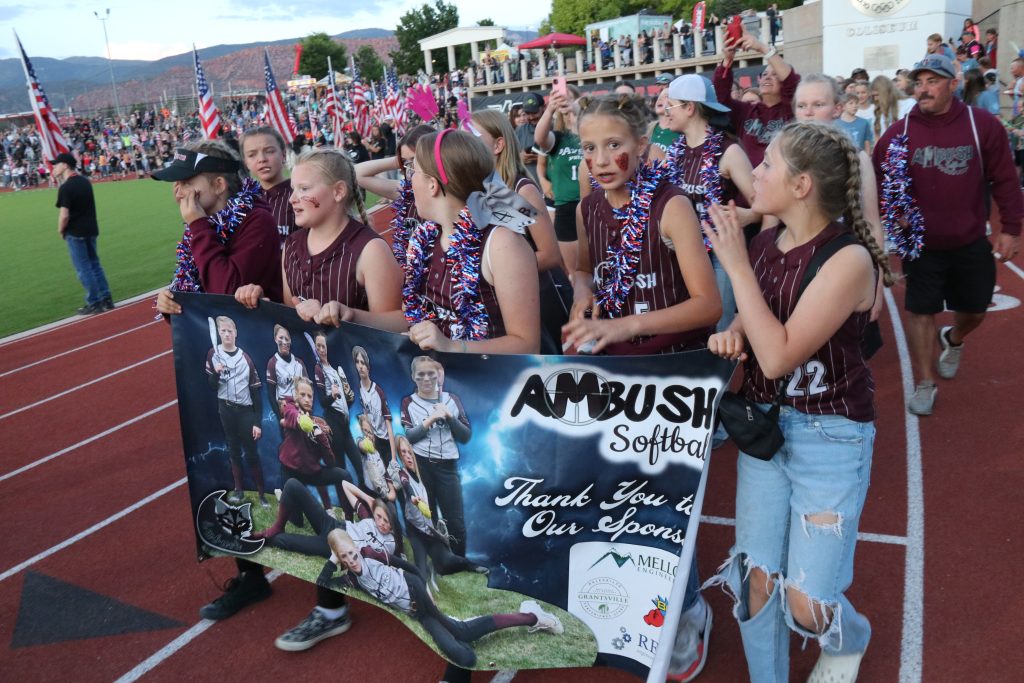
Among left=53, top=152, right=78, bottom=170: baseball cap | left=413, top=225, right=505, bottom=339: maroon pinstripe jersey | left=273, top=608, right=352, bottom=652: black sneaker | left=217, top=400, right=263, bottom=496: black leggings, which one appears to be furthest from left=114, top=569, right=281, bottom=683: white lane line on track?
left=53, top=152, right=78, bottom=170: baseball cap

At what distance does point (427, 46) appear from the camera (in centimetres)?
8369

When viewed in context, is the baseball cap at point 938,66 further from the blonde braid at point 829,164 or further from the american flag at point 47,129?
the american flag at point 47,129

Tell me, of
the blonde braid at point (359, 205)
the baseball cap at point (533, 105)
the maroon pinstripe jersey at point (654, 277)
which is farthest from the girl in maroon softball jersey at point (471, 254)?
the baseball cap at point (533, 105)

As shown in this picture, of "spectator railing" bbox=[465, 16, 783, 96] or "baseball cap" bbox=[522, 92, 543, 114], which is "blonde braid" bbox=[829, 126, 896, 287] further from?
"spectator railing" bbox=[465, 16, 783, 96]

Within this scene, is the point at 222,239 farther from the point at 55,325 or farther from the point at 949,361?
the point at 55,325

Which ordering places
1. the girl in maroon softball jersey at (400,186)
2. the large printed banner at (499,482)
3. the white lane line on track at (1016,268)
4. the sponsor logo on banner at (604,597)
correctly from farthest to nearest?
the white lane line on track at (1016,268), the girl in maroon softball jersey at (400,186), the sponsor logo on banner at (604,597), the large printed banner at (499,482)

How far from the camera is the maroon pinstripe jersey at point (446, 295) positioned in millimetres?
3123

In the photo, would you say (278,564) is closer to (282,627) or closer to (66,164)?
(282,627)

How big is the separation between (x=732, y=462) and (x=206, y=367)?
10.3ft

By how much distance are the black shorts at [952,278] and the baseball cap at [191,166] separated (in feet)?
14.0

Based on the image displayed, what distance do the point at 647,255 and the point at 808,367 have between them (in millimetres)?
817

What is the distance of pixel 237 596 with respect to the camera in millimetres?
4078

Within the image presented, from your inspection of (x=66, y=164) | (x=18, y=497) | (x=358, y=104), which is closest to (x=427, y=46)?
(x=358, y=104)

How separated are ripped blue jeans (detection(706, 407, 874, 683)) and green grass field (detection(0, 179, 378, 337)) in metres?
11.9
